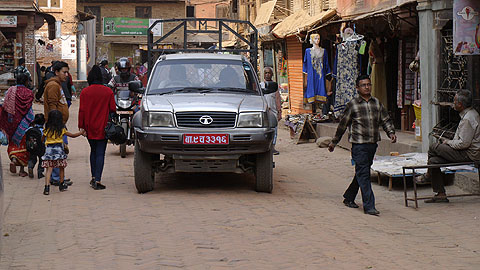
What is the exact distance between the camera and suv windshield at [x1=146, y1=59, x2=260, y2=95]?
11016 mm

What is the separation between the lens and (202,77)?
1120 centimetres

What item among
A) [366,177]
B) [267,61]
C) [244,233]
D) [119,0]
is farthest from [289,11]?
[119,0]

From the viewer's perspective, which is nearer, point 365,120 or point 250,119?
point 365,120

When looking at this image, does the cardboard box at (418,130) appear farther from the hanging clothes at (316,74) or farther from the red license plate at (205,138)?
the hanging clothes at (316,74)

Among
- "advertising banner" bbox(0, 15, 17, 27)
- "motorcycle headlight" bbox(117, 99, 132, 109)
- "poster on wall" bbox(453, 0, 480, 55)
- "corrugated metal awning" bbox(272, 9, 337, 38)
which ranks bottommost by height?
"motorcycle headlight" bbox(117, 99, 132, 109)

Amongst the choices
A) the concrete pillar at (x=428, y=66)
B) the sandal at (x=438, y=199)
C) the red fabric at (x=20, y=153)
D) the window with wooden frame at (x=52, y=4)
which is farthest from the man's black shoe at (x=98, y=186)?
the window with wooden frame at (x=52, y=4)

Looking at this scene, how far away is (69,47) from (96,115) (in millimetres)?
34675

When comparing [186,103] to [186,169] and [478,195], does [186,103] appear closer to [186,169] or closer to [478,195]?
[186,169]

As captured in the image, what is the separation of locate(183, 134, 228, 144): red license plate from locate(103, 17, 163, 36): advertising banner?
49.7m

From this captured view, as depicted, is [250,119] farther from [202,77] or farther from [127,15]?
[127,15]

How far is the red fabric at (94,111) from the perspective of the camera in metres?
10.7

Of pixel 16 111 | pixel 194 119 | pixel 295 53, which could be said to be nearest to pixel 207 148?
pixel 194 119

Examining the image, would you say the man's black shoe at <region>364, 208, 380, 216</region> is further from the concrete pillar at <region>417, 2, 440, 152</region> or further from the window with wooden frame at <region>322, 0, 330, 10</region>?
the window with wooden frame at <region>322, 0, 330, 10</region>

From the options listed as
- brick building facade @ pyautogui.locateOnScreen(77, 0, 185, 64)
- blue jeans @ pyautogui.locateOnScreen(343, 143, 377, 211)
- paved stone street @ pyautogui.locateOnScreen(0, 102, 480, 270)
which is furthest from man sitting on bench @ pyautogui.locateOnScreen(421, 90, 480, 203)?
brick building facade @ pyautogui.locateOnScreen(77, 0, 185, 64)
